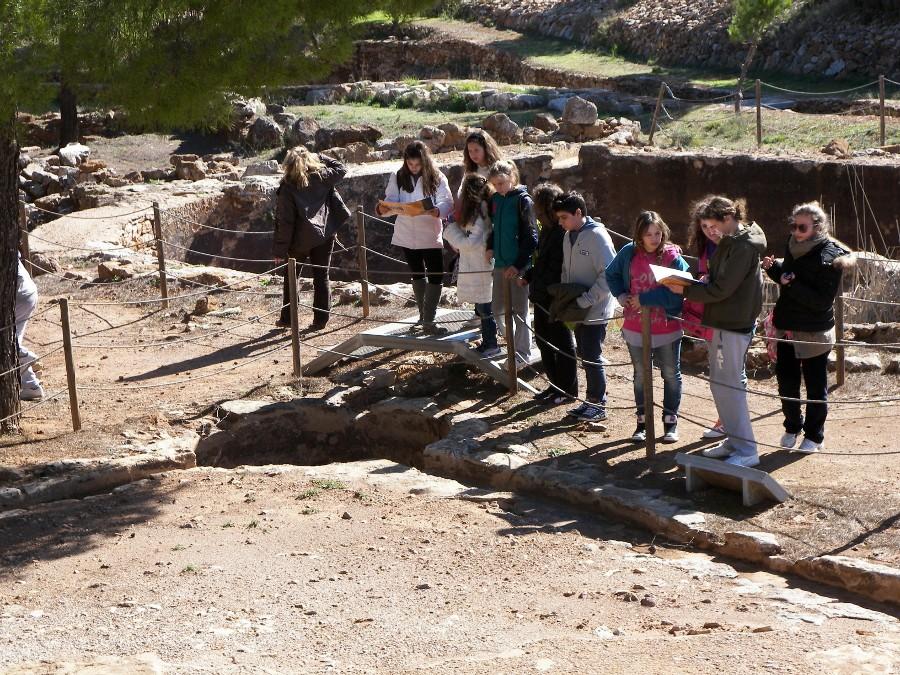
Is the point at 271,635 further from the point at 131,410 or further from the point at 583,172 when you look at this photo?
the point at 583,172

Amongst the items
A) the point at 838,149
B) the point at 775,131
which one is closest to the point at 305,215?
the point at 838,149

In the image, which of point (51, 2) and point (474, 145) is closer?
point (51, 2)

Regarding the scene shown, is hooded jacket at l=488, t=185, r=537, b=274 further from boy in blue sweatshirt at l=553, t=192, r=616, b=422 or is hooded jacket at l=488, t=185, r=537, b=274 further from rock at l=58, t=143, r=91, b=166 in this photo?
rock at l=58, t=143, r=91, b=166

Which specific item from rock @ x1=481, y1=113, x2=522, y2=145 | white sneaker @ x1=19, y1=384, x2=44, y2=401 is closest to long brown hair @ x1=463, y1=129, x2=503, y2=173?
white sneaker @ x1=19, y1=384, x2=44, y2=401

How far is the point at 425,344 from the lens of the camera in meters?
9.20

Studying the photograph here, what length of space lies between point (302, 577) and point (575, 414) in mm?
2706

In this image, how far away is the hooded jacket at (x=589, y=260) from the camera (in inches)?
309

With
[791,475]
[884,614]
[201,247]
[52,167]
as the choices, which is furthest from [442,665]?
[52,167]

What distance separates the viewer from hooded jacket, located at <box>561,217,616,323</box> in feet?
25.8

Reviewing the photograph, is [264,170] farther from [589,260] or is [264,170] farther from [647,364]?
[647,364]

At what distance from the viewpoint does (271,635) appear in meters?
5.57

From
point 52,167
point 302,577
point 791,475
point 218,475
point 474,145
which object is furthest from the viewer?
point 52,167

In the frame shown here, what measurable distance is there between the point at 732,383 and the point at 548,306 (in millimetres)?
1652

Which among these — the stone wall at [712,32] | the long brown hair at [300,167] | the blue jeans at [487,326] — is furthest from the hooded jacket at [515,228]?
the stone wall at [712,32]
